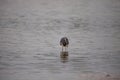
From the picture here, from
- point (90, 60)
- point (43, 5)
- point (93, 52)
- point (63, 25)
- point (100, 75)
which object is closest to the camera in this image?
point (100, 75)

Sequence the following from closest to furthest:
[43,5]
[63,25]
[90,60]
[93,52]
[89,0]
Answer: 1. [90,60]
2. [93,52]
3. [63,25]
4. [43,5]
5. [89,0]

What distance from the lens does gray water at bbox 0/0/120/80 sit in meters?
9.00

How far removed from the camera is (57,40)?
11.6m

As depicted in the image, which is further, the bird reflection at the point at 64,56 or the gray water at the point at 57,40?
the bird reflection at the point at 64,56

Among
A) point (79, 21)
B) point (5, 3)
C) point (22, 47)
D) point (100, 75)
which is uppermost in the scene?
point (5, 3)

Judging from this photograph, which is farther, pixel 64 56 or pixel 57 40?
pixel 57 40

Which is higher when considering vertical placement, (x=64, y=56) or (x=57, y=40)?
(x=57, y=40)

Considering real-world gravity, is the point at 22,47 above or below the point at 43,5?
below

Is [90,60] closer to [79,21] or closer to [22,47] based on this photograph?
[22,47]

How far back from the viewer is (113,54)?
1038cm

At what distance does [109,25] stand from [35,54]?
4.07m

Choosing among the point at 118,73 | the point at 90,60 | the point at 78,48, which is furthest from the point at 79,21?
the point at 118,73

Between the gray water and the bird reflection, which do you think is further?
the bird reflection

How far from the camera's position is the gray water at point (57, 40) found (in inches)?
354
